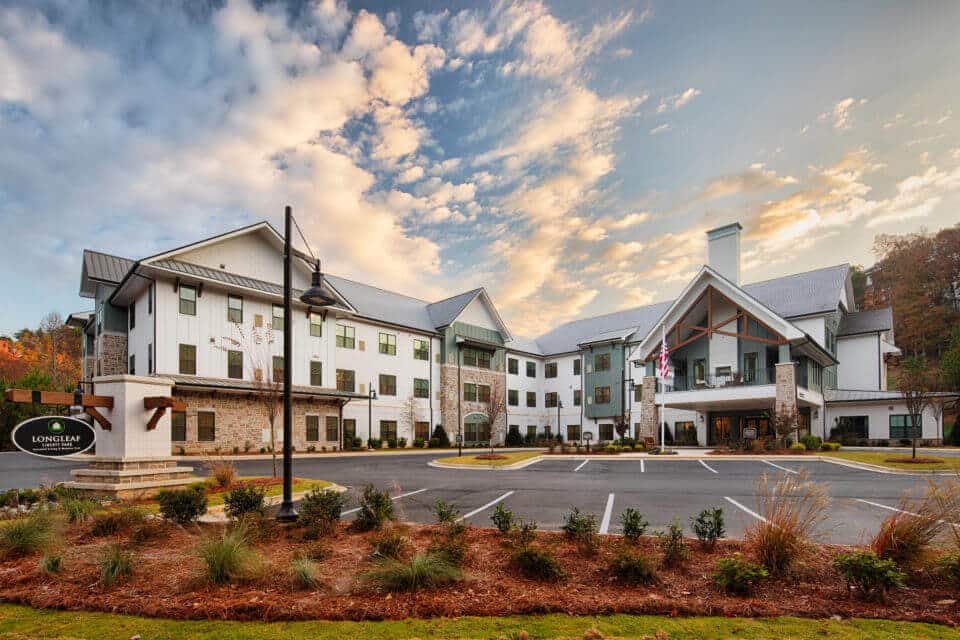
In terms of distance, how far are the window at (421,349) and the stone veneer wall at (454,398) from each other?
1945 millimetres

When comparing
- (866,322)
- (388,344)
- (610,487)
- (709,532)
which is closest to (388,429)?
(388,344)

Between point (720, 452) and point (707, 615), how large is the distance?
24441 mm

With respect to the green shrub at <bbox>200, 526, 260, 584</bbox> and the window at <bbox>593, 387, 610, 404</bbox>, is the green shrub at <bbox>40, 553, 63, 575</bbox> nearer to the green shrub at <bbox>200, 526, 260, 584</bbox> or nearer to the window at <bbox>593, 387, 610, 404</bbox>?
the green shrub at <bbox>200, 526, 260, 584</bbox>

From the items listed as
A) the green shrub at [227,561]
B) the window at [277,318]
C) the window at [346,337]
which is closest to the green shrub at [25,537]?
the green shrub at [227,561]

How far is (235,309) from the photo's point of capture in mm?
29828

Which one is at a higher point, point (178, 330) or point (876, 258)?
point (876, 258)

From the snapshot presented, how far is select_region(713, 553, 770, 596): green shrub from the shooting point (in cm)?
517

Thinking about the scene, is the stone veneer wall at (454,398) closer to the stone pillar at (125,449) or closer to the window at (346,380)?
the window at (346,380)

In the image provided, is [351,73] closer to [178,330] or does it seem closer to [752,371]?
[178,330]

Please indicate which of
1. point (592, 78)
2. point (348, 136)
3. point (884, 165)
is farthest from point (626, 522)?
point (884, 165)

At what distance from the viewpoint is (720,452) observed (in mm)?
26578

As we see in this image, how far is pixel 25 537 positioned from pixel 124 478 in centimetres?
511

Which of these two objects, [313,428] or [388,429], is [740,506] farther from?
[388,429]

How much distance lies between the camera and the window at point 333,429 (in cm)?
3291
